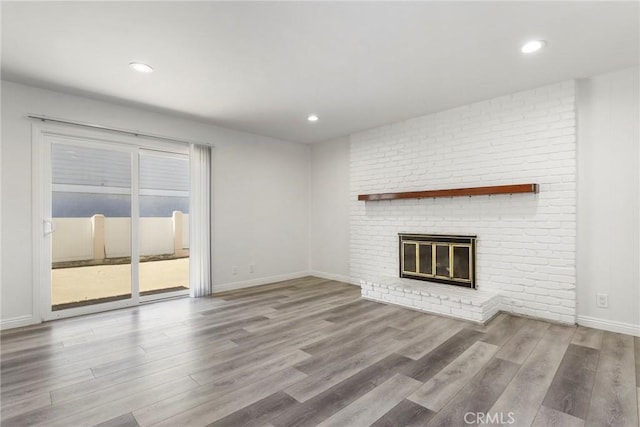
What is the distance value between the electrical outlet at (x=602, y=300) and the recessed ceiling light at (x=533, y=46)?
8.10 feet

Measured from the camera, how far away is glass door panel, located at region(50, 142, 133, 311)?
139 inches

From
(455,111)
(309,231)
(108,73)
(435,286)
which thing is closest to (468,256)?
(435,286)

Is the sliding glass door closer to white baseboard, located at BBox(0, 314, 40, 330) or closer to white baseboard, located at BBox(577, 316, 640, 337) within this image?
white baseboard, located at BBox(0, 314, 40, 330)

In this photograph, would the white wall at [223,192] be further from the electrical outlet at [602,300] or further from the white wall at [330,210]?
the electrical outlet at [602,300]

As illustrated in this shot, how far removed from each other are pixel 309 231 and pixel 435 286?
2.74m

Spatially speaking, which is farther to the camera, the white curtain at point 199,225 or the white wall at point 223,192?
the white curtain at point 199,225

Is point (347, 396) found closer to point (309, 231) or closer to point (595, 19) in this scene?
point (595, 19)

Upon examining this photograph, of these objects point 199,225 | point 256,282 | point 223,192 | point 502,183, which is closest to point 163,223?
point 199,225

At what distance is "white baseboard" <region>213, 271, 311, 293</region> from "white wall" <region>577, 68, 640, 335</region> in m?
4.08

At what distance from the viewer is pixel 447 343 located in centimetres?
275

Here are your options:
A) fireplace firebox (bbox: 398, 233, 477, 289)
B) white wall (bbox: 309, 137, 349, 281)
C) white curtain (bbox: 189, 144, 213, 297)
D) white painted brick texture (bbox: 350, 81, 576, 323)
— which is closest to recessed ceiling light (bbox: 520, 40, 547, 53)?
white painted brick texture (bbox: 350, 81, 576, 323)

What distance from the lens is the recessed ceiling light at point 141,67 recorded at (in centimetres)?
278

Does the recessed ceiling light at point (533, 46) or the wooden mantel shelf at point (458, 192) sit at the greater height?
the recessed ceiling light at point (533, 46)

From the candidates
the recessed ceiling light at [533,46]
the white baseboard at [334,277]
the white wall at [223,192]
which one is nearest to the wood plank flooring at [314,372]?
the white wall at [223,192]
